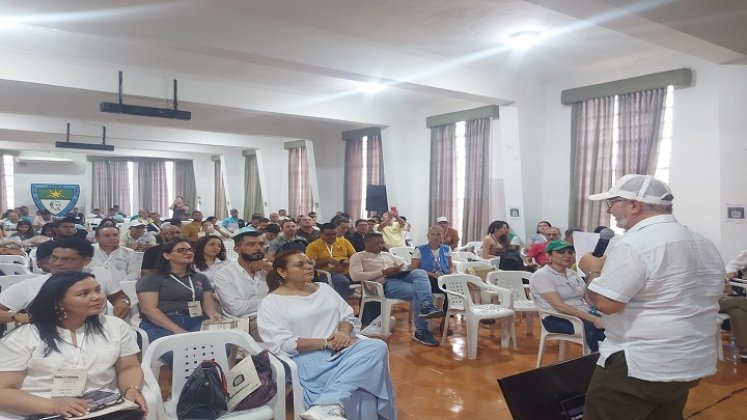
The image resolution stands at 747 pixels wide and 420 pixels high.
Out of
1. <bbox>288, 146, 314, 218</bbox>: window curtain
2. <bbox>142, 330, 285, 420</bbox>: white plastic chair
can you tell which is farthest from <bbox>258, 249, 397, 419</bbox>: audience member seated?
<bbox>288, 146, 314, 218</bbox>: window curtain

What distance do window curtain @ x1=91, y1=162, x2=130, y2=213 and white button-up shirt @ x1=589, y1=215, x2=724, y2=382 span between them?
757 inches

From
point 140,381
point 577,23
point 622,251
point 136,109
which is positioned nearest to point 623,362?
point 622,251

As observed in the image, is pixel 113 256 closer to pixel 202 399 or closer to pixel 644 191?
pixel 202 399

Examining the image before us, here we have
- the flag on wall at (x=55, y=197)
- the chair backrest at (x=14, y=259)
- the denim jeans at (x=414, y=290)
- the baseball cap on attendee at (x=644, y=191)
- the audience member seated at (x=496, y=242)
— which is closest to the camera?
the baseball cap on attendee at (x=644, y=191)

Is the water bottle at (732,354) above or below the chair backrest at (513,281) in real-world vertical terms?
below

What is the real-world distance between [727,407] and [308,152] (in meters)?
9.26

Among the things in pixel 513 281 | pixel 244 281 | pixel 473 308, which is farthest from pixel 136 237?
pixel 513 281

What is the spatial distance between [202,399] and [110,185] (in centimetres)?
1832

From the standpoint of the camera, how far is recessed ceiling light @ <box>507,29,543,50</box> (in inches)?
206

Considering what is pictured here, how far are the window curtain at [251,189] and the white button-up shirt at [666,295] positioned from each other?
1272 cm

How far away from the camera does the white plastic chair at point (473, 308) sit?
13.6ft

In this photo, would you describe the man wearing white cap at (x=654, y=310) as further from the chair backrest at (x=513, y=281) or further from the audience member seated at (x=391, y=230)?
the audience member seated at (x=391, y=230)

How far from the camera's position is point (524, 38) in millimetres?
5414

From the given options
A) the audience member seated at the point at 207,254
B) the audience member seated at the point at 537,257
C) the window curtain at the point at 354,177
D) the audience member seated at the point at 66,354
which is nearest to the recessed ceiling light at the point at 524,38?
the audience member seated at the point at 537,257
